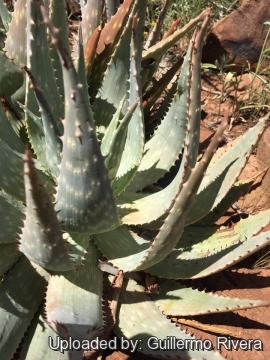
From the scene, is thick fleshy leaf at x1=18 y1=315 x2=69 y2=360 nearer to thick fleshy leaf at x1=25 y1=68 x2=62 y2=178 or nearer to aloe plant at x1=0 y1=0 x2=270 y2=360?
aloe plant at x1=0 y1=0 x2=270 y2=360

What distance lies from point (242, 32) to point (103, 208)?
2173 mm

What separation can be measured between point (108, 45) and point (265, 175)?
982mm

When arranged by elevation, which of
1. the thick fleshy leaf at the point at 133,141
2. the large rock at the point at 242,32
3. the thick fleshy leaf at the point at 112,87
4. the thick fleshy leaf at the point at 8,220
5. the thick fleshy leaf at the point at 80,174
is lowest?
the thick fleshy leaf at the point at 8,220

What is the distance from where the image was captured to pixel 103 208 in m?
1.22

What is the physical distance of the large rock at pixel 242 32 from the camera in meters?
2.90

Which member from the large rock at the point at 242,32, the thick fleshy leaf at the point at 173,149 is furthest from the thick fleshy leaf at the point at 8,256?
the large rock at the point at 242,32

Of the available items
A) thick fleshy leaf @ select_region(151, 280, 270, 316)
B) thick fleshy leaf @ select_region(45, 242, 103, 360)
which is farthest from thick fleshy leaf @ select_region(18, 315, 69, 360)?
thick fleshy leaf @ select_region(151, 280, 270, 316)

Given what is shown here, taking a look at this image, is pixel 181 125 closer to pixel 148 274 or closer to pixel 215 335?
pixel 148 274

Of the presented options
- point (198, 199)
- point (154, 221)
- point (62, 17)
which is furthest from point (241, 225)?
point (62, 17)

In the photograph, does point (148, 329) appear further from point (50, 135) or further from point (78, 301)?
point (50, 135)

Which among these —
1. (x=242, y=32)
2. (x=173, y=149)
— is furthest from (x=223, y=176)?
(x=242, y=32)

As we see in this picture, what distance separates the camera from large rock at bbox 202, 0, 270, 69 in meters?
2.90

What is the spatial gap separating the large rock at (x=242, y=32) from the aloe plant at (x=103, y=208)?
1.38 metres

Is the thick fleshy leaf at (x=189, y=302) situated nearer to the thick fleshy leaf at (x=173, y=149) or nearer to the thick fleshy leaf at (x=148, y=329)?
the thick fleshy leaf at (x=148, y=329)
